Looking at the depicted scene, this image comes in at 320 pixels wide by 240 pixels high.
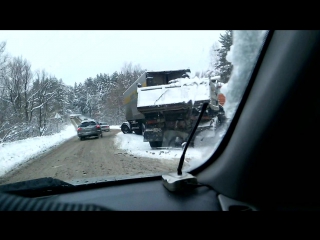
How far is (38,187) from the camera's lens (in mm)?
2850

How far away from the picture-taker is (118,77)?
15.3ft

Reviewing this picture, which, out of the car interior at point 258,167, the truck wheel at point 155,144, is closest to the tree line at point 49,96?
the car interior at point 258,167

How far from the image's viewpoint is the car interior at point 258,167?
6.82 ft

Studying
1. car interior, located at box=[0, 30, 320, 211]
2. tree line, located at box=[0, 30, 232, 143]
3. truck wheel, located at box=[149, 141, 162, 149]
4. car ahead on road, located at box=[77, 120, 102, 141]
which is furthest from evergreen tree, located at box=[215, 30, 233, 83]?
truck wheel, located at box=[149, 141, 162, 149]

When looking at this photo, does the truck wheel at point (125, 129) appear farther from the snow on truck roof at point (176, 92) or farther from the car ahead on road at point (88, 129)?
the car ahead on road at point (88, 129)

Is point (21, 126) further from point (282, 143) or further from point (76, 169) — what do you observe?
point (282, 143)

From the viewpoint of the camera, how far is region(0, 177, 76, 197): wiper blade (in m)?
2.74

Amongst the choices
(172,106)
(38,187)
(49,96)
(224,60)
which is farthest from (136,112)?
(38,187)

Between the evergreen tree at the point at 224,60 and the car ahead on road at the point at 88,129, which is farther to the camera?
the car ahead on road at the point at 88,129

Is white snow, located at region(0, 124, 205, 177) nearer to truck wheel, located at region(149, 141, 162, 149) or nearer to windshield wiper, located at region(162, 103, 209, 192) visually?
truck wheel, located at region(149, 141, 162, 149)
